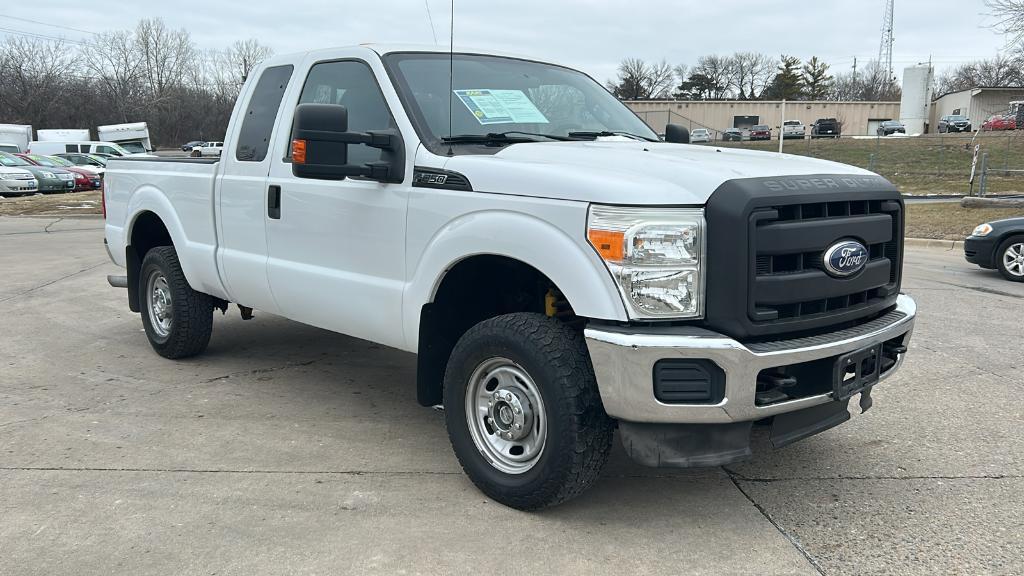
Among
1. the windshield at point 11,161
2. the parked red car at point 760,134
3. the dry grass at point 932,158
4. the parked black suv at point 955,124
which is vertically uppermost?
the parked black suv at point 955,124

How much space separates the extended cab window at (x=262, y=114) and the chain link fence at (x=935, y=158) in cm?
1852

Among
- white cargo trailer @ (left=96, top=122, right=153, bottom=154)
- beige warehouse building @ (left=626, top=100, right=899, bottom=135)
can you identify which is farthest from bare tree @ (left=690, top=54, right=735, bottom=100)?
white cargo trailer @ (left=96, top=122, right=153, bottom=154)

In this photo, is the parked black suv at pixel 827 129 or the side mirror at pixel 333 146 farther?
the parked black suv at pixel 827 129

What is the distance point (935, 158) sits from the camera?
133 ft

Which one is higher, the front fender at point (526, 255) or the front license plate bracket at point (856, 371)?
the front fender at point (526, 255)

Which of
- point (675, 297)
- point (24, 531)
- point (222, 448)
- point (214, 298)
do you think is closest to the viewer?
point (675, 297)

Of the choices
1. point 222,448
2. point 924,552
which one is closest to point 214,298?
point 222,448

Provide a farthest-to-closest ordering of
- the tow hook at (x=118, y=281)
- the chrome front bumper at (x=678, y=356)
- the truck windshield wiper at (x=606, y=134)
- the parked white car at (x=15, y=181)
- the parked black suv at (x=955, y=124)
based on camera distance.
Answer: the parked black suv at (x=955, y=124) → the parked white car at (x=15, y=181) → the tow hook at (x=118, y=281) → the truck windshield wiper at (x=606, y=134) → the chrome front bumper at (x=678, y=356)

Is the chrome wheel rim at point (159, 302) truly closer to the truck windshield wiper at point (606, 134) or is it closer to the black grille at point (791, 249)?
the truck windshield wiper at point (606, 134)

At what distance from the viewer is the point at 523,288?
4020mm

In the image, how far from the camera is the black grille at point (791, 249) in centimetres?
303

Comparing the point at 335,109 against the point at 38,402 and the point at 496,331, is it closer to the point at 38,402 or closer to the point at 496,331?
the point at 496,331

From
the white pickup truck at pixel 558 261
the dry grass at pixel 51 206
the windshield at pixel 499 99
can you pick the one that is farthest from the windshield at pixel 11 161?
the windshield at pixel 499 99

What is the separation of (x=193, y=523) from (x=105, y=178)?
4108mm
